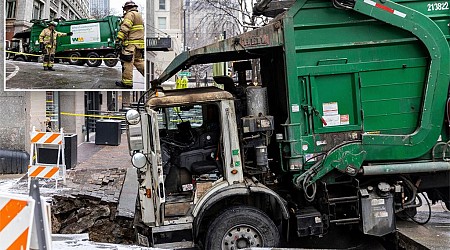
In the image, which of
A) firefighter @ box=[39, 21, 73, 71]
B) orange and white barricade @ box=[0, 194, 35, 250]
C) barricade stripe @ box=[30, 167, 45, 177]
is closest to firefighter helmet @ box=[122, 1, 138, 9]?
firefighter @ box=[39, 21, 73, 71]

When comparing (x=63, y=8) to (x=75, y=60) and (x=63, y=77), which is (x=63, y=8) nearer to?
(x=75, y=60)

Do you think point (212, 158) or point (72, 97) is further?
point (72, 97)

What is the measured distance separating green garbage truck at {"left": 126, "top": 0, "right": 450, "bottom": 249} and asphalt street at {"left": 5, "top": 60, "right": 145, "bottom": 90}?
25.0 ft

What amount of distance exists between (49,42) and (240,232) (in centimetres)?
939

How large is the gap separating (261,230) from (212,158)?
1.05m

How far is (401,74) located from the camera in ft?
20.7

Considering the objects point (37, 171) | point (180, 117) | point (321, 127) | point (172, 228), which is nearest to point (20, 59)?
point (37, 171)

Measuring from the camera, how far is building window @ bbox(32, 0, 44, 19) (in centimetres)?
1353

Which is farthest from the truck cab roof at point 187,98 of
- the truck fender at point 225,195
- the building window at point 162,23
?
the building window at point 162,23

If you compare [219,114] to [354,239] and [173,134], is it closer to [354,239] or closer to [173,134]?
[173,134]

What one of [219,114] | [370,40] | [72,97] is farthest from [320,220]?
[72,97]

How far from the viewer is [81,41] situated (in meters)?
13.9

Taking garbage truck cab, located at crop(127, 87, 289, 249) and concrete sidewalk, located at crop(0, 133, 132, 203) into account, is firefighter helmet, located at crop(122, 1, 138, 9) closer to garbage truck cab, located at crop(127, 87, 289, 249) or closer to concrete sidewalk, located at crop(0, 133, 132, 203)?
concrete sidewalk, located at crop(0, 133, 132, 203)

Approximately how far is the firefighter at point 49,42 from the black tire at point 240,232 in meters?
8.85
